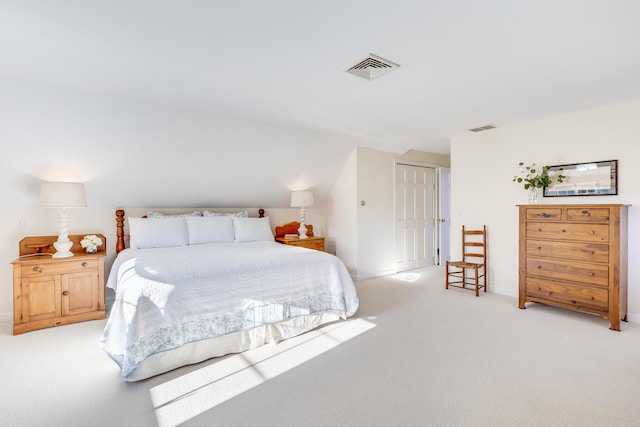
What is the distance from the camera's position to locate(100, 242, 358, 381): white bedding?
2.27 m

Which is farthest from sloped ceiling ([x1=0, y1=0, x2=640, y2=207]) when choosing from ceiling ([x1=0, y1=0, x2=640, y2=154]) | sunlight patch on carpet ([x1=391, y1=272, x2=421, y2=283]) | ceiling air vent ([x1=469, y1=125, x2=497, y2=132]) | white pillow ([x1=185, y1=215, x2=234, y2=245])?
sunlight patch on carpet ([x1=391, y1=272, x2=421, y2=283])

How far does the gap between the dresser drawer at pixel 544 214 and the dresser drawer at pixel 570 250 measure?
0.25 m

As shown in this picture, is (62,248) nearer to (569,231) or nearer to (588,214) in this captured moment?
(569,231)

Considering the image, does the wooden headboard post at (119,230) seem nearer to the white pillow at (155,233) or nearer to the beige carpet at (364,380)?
the white pillow at (155,233)

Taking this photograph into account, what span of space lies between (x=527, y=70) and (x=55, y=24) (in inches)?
129

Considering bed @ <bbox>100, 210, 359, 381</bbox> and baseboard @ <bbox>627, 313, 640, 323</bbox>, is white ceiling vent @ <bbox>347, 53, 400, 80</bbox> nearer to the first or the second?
bed @ <bbox>100, 210, 359, 381</bbox>

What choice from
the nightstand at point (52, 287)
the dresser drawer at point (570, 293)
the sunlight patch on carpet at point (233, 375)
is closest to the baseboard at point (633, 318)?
the dresser drawer at point (570, 293)

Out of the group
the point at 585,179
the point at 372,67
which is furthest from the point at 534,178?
the point at 372,67

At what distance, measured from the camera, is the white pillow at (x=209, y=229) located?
160 inches

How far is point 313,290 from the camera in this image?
10.4ft

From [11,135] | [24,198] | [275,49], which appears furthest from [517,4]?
[24,198]

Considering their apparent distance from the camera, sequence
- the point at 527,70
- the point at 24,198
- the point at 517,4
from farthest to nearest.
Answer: the point at 24,198 → the point at 527,70 → the point at 517,4

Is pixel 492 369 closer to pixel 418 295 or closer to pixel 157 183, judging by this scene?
pixel 418 295

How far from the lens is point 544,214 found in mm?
3516
